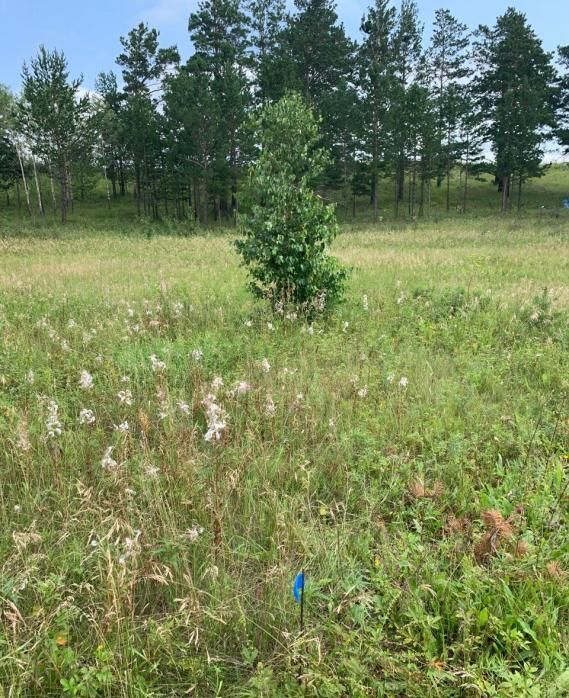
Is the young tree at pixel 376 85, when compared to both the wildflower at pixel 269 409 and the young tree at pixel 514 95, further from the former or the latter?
the wildflower at pixel 269 409

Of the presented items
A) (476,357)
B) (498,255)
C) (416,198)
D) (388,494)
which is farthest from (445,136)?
(388,494)

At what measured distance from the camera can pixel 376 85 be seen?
120 ft

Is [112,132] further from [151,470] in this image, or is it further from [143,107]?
[151,470]

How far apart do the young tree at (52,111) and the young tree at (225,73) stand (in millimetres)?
9665

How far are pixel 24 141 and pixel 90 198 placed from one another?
12.7 m

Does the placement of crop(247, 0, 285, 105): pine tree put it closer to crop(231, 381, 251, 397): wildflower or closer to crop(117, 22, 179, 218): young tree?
crop(117, 22, 179, 218): young tree

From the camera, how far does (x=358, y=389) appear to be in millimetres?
4504

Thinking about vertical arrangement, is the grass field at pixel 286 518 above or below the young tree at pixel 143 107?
below

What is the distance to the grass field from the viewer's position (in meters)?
1.99

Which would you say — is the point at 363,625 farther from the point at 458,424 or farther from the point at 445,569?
the point at 458,424

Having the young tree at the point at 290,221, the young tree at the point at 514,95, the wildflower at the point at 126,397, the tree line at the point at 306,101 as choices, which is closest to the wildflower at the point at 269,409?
the wildflower at the point at 126,397

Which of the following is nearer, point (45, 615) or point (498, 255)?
point (45, 615)

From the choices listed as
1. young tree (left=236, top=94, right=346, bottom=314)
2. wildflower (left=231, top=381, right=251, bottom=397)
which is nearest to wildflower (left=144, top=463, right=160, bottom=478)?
wildflower (left=231, top=381, right=251, bottom=397)

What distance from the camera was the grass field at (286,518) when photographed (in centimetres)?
199
